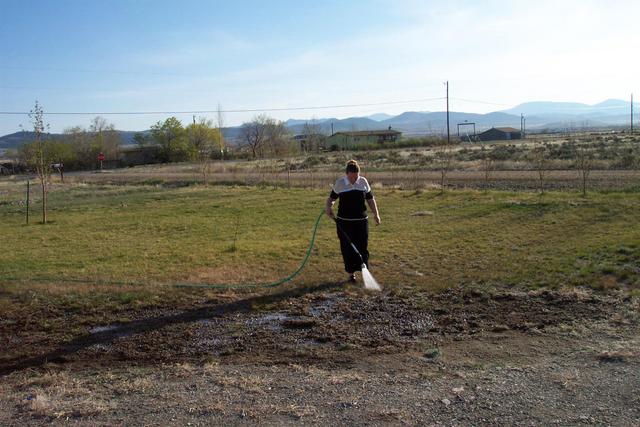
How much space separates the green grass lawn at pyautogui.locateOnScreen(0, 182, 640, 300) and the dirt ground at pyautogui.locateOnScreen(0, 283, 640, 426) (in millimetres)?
1210

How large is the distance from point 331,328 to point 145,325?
2181 mm

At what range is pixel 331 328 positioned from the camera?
634cm

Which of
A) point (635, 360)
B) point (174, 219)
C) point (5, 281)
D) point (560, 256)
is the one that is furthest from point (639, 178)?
point (5, 281)

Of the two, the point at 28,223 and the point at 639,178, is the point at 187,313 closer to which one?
the point at 28,223

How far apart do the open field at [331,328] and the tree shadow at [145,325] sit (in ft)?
0.10

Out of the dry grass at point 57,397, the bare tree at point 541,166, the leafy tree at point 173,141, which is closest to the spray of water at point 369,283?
the dry grass at point 57,397

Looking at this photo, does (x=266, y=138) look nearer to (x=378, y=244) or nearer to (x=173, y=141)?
(x=173, y=141)

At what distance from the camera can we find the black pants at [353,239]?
822 centimetres

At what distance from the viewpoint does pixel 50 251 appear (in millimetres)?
11922

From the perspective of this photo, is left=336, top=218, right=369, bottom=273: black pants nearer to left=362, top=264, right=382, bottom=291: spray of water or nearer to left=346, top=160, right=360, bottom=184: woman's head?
left=362, top=264, right=382, bottom=291: spray of water

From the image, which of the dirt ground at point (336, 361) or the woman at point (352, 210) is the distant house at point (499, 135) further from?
the dirt ground at point (336, 361)

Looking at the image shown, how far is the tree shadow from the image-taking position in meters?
5.70

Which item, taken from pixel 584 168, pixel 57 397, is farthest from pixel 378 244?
pixel 584 168

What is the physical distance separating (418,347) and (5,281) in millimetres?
6887
